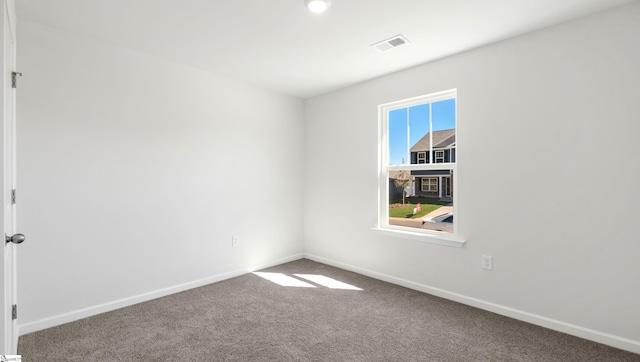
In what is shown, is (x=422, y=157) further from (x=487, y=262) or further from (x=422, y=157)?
(x=487, y=262)

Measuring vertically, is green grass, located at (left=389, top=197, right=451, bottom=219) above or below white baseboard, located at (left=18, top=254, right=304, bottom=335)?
above

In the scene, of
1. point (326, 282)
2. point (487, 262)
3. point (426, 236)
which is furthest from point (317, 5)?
point (326, 282)

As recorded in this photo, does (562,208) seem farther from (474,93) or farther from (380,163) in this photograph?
(380,163)

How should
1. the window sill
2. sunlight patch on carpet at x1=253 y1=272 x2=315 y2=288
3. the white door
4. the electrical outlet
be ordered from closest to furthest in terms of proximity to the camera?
the white door → the electrical outlet → the window sill → sunlight patch on carpet at x1=253 y1=272 x2=315 y2=288

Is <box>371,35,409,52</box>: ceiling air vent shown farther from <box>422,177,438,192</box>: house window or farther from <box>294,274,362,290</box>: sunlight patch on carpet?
<box>294,274,362,290</box>: sunlight patch on carpet

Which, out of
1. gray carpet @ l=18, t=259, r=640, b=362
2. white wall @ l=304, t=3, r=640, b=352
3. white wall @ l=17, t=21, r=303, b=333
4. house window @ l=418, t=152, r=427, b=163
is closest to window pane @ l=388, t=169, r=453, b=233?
house window @ l=418, t=152, r=427, b=163

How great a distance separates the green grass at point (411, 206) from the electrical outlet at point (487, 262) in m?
0.63

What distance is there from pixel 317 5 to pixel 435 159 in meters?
1.95

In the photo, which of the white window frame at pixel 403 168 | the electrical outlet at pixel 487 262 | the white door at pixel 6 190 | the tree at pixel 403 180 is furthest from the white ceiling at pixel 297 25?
the electrical outlet at pixel 487 262

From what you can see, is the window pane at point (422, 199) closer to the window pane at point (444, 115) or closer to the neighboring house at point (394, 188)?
the neighboring house at point (394, 188)

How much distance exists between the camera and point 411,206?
351 centimetres

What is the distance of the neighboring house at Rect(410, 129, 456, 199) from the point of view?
10.3ft

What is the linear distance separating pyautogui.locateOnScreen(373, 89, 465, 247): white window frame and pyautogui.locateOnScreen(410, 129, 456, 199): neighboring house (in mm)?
56

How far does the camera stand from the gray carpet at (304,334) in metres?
2.08
